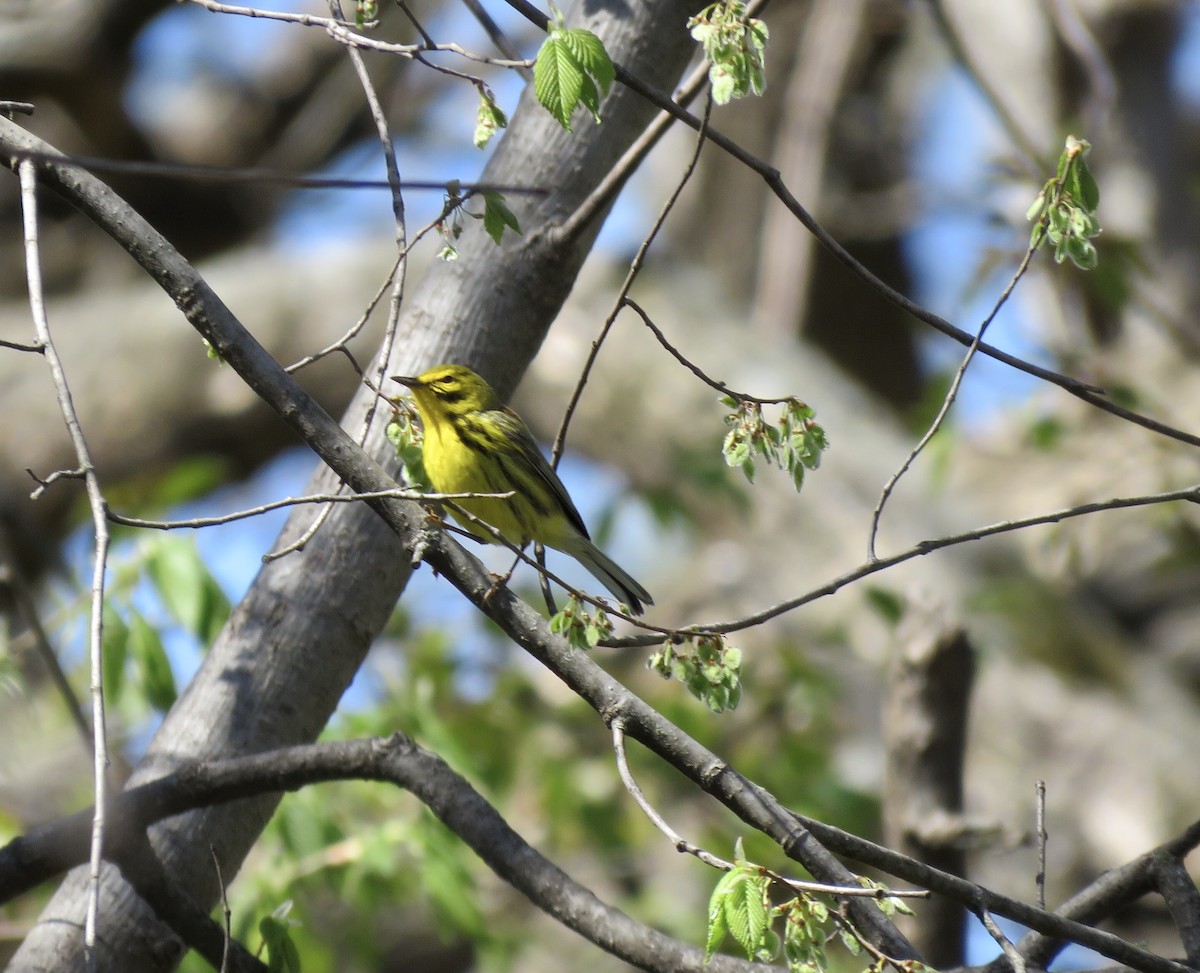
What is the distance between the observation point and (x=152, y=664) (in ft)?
13.0

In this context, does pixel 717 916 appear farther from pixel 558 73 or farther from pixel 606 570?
pixel 606 570

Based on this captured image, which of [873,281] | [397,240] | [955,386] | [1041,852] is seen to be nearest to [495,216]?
[397,240]

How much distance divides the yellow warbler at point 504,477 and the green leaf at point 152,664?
102 centimetres

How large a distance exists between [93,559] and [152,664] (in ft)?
6.79

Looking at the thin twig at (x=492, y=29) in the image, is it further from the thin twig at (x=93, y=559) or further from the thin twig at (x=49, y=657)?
the thin twig at (x=49, y=657)

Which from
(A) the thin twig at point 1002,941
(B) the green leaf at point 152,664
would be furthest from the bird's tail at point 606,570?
(A) the thin twig at point 1002,941

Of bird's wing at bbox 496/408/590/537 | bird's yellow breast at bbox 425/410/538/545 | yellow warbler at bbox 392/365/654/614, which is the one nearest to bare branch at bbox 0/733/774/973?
yellow warbler at bbox 392/365/654/614

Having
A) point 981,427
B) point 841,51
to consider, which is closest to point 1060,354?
point 841,51

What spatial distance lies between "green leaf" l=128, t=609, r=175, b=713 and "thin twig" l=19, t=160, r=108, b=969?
1.91m

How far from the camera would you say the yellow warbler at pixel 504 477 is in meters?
3.98

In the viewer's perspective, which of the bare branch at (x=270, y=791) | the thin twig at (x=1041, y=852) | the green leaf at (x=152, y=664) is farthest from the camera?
the green leaf at (x=152, y=664)

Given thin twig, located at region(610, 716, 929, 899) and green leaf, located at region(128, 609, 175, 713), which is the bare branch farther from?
green leaf, located at region(128, 609, 175, 713)

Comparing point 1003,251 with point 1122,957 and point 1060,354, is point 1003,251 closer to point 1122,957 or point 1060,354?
point 1060,354

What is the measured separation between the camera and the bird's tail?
414cm
